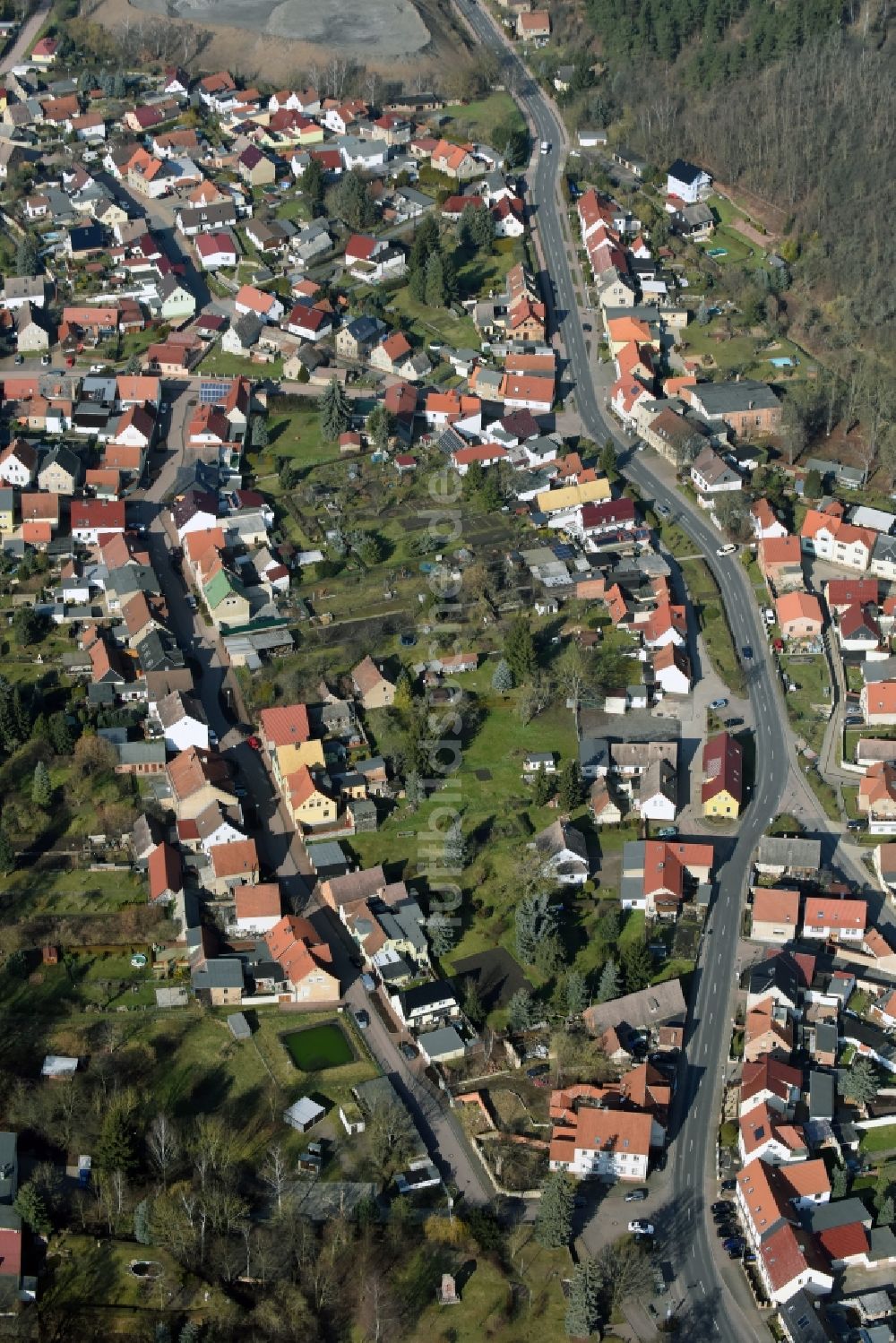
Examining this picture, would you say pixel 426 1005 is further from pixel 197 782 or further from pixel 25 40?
pixel 25 40

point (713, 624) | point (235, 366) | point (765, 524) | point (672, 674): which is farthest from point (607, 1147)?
point (235, 366)

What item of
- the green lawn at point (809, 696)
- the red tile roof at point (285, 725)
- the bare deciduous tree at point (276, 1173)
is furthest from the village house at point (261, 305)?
the bare deciduous tree at point (276, 1173)

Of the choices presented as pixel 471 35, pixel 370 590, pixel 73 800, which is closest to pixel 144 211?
pixel 471 35

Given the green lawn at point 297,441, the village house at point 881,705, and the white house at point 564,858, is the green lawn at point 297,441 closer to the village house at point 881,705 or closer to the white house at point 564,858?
the white house at point 564,858

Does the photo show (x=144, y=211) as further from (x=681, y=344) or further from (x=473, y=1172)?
(x=473, y=1172)

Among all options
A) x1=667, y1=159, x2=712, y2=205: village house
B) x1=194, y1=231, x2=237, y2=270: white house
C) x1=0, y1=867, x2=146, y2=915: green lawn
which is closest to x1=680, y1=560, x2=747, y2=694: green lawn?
x1=0, y1=867, x2=146, y2=915: green lawn
